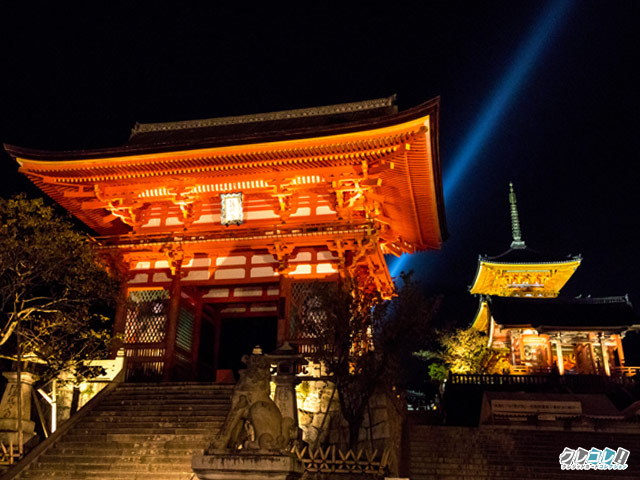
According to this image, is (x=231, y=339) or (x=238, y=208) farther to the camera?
(x=231, y=339)

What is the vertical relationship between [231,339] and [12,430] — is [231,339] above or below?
above

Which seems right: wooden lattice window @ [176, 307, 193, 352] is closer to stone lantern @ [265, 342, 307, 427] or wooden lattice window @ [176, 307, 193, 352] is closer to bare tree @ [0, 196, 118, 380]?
bare tree @ [0, 196, 118, 380]

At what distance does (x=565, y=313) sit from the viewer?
32.0 metres

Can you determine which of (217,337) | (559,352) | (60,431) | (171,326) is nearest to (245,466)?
(60,431)

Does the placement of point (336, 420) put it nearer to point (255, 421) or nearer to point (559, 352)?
point (255, 421)

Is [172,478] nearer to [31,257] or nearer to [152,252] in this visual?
[31,257]

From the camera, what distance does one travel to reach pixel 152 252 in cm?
1925

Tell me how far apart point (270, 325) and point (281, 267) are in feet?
26.6

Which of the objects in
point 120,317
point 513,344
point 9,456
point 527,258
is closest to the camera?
point 9,456

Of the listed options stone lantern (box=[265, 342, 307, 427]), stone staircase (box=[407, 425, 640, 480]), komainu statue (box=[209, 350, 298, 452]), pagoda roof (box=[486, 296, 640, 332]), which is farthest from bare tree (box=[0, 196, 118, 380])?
pagoda roof (box=[486, 296, 640, 332])

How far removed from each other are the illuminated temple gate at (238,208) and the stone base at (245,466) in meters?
9.88

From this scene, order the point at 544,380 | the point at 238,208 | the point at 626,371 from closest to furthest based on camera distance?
the point at 238,208 < the point at 544,380 < the point at 626,371

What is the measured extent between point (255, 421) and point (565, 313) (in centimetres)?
2816

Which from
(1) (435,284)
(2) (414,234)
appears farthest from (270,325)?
(1) (435,284)
